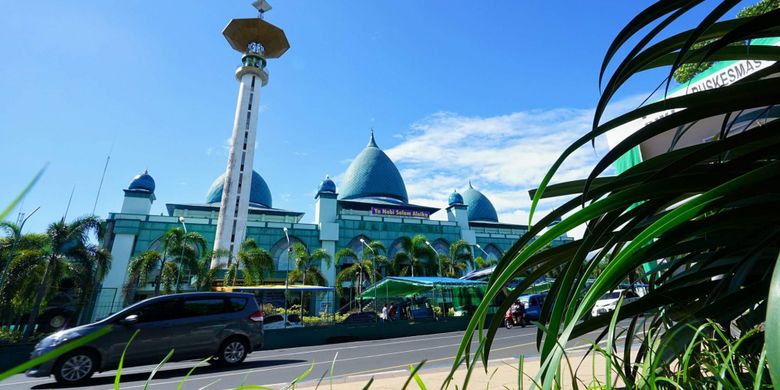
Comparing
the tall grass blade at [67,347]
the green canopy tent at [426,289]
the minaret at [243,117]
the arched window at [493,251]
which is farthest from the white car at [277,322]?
the arched window at [493,251]

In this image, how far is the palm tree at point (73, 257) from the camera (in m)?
17.3

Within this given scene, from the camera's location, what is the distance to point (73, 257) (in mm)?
18188

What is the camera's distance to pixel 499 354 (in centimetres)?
820

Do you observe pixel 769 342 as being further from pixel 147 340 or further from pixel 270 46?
pixel 270 46

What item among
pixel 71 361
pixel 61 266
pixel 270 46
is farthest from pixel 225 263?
pixel 71 361

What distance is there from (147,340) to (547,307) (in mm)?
7433

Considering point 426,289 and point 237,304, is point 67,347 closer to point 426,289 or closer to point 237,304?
point 237,304

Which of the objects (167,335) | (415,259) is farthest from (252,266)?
(167,335)

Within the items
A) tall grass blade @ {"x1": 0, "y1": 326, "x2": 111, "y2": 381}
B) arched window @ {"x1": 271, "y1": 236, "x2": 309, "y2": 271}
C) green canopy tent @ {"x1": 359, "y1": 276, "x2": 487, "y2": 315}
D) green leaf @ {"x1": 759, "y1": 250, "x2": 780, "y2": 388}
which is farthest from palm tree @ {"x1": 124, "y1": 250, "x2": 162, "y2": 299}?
green leaf @ {"x1": 759, "y1": 250, "x2": 780, "y2": 388}

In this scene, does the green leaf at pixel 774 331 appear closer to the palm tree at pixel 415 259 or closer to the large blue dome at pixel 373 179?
the palm tree at pixel 415 259

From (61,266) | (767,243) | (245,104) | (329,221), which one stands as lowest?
(767,243)

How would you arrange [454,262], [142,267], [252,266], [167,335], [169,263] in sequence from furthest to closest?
[454,262]
[252,266]
[169,263]
[142,267]
[167,335]

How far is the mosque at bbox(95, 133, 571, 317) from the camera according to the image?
30.3 m

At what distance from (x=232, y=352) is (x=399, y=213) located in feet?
111
